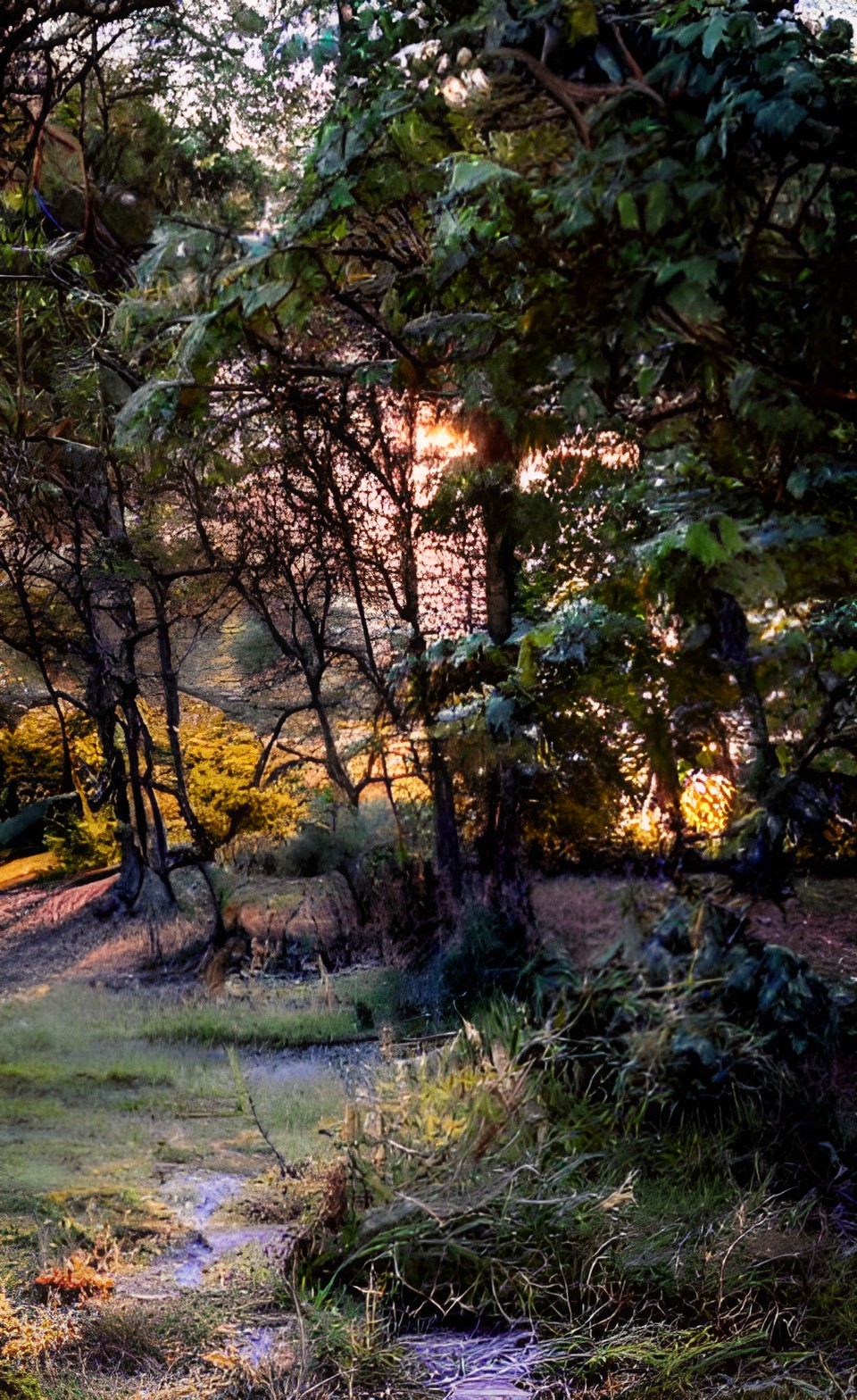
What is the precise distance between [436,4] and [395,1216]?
258 centimetres

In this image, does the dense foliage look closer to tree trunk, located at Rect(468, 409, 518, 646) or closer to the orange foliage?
tree trunk, located at Rect(468, 409, 518, 646)

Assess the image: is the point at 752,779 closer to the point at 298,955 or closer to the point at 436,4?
the point at 298,955

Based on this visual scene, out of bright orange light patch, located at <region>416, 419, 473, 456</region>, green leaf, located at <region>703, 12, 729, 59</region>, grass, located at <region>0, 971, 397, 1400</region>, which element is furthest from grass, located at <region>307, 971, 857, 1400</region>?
green leaf, located at <region>703, 12, 729, 59</region>

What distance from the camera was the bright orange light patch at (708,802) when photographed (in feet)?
10.0

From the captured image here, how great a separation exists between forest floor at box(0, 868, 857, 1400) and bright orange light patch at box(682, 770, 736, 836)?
0.72ft

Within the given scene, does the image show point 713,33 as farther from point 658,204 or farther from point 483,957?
point 483,957

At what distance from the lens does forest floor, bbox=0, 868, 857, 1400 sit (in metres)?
2.20

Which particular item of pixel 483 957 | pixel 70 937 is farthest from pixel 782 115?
pixel 70 937

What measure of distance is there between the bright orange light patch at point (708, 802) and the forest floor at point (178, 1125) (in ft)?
0.72

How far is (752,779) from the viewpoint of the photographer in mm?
3031

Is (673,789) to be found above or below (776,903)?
above


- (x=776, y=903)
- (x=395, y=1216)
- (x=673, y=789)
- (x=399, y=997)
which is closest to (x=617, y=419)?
(x=673, y=789)

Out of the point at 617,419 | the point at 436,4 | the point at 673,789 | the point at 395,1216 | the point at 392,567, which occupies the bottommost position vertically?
the point at 395,1216

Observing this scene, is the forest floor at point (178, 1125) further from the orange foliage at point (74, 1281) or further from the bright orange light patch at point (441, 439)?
the bright orange light patch at point (441, 439)
